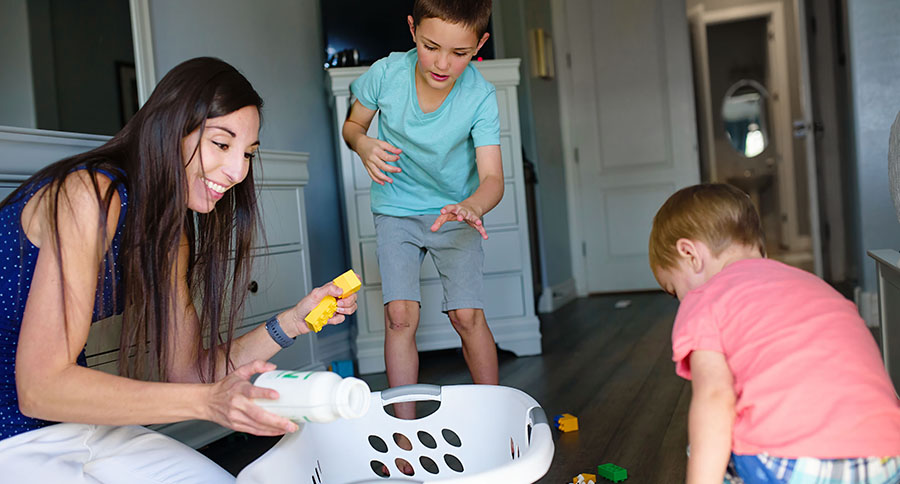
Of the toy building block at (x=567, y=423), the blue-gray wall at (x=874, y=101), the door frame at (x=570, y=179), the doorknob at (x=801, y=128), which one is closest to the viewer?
the toy building block at (x=567, y=423)

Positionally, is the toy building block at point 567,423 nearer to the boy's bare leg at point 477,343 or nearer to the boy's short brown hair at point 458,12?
the boy's bare leg at point 477,343

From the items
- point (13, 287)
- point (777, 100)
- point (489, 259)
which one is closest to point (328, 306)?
point (13, 287)

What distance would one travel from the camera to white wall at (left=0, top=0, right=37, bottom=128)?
5.36 feet

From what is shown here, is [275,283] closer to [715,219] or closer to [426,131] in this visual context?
[426,131]

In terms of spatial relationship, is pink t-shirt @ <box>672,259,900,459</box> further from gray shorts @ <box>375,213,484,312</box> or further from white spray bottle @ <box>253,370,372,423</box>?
gray shorts @ <box>375,213,484,312</box>

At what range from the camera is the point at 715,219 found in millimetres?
1037

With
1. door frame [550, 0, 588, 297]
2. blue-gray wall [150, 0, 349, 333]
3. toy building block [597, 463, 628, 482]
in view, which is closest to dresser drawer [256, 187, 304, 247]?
blue-gray wall [150, 0, 349, 333]

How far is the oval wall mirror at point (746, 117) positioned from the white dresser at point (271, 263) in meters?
Result: 5.60

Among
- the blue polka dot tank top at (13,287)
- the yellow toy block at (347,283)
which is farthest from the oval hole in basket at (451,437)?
the blue polka dot tank top at (13,287)

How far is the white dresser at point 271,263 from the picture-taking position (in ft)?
5.13

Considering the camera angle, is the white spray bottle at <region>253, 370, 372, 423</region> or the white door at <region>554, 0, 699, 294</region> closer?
the white spray bottle at <region>253, 370, 372, 423</region>

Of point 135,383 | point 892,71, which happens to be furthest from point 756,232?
point 892,71

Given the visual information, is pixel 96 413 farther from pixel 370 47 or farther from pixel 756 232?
pixel 370 47

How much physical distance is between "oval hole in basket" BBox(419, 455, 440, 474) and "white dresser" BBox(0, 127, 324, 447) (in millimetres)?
627
